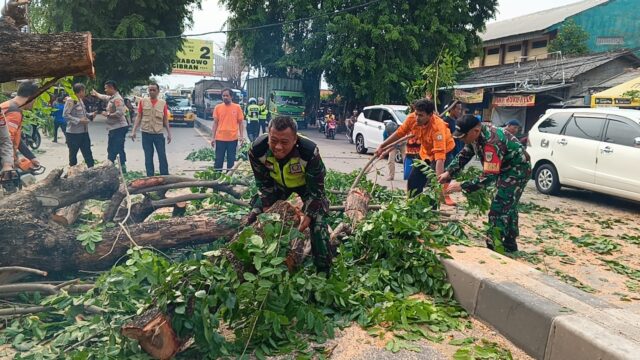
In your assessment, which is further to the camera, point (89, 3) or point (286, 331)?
point (89, 3)

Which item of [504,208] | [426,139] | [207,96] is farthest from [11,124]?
[207,96]

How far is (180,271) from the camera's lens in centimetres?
278

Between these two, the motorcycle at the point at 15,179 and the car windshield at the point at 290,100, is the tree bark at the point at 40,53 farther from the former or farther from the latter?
the car windshield at the point at 290,100

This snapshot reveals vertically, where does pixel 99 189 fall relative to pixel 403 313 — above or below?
above

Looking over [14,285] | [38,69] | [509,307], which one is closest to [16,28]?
[38,69]

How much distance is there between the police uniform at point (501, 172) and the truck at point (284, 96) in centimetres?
2123

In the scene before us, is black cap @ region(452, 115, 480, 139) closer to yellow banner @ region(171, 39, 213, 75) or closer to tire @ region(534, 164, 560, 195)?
tire @ region(534, 164, 560, 195)

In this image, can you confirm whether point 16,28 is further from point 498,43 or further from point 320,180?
point 498,43

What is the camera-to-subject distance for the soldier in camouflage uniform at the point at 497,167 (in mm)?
4473

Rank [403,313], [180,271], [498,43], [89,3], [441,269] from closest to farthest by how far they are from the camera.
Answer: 1. [180,271]
2. [403,313]
3. [441,269]
4. [89,3]
5. [498,43]

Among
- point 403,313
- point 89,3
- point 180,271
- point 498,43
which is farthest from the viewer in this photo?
point 498,43

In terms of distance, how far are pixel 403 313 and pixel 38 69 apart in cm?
313

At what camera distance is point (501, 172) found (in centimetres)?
466

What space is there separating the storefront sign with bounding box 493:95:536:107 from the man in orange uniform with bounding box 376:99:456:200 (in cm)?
1372
